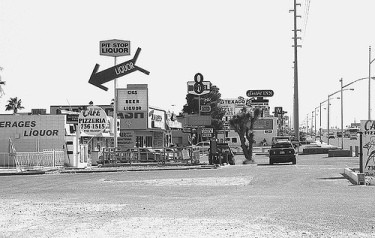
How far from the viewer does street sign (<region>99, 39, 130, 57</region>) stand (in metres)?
46.6

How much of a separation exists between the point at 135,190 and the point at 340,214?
9.44m

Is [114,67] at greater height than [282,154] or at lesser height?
greater

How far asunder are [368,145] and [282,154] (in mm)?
17824

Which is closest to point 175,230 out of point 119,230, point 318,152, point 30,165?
point 119,230

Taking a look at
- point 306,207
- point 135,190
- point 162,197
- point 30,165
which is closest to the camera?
point 306,207

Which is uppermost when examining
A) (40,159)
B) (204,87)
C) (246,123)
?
(204,87)

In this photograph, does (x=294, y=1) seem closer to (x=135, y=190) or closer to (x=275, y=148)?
(x=275, y=148)

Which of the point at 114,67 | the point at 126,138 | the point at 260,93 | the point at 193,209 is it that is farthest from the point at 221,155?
the point at 126,138

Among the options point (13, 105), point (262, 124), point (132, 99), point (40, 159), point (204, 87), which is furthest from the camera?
point (13, 105)

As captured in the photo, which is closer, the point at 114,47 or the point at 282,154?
the point at 282,154

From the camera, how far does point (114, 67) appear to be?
150ft

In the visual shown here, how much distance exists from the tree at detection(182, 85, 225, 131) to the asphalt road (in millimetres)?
87613

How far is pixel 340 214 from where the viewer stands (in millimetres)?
14523

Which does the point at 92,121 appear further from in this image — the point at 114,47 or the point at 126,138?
the point at 126,138
